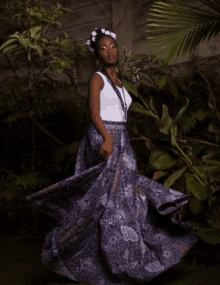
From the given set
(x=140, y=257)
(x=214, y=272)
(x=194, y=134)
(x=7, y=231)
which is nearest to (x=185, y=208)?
(x=214, y=272)

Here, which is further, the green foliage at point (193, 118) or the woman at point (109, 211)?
the green foliage at point (193, 118)

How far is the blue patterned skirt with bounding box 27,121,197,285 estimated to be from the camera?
6.25 ft

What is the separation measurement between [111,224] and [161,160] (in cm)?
66

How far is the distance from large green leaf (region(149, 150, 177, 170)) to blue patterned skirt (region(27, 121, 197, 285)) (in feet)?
0.90

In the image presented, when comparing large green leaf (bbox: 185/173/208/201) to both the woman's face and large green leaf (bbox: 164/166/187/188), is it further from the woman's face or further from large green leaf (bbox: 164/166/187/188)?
the woman's face

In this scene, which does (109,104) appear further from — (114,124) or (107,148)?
(107,148)

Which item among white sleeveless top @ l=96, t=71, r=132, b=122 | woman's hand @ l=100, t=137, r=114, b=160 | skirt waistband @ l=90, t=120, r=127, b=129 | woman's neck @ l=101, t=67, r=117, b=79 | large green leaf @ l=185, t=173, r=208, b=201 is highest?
woman's neck @ l=101, t=67, r=117, b=79

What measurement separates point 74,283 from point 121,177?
0.75 metres

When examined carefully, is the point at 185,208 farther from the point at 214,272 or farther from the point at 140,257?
the point at 140,257

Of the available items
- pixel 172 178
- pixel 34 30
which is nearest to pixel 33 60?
pixel 34 30

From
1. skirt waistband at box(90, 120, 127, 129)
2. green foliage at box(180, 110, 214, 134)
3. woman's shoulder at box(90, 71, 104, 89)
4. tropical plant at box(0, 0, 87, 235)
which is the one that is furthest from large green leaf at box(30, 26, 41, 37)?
green foliage at box(180, 110, 214, 134)

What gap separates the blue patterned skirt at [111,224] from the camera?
1906 millimetres

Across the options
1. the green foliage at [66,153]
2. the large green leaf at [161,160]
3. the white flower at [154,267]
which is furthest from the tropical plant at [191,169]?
the green foliage at [66,153]

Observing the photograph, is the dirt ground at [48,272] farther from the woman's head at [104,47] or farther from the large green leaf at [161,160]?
the woman's head at [104,47]
